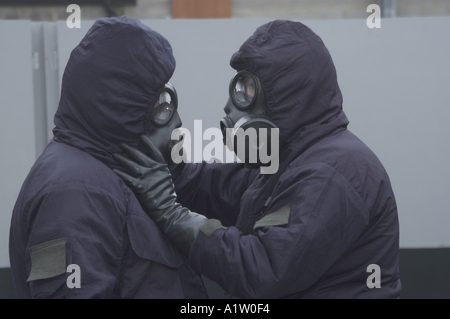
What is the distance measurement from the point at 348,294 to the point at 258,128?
20.3 inches

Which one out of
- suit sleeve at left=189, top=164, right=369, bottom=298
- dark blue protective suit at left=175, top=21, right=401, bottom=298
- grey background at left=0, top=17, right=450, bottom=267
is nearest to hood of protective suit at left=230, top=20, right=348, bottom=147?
dark blue protective suit at left=175, top=21, right=401, bottom=298

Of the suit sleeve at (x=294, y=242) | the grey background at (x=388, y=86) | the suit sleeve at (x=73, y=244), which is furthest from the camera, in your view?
the grey background at (x=388, y=86)

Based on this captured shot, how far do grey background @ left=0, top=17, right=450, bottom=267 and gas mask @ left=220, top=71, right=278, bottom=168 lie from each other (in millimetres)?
717

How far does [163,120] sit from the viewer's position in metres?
1.68

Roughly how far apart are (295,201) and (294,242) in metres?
0.11

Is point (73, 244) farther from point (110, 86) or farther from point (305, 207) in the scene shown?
point (305, 207)

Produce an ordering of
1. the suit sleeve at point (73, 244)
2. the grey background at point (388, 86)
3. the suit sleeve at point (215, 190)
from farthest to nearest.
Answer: the grey background at point (388, 86)
the suit sleeve at point (215, 190)
the suit sleeve at point (73, 244)

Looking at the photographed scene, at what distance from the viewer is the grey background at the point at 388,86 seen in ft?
8.29

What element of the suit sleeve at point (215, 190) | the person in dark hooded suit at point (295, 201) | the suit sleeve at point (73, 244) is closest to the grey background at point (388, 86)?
the suit sleeve at point (215, 190)

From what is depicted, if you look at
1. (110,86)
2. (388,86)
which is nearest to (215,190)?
(110,86)

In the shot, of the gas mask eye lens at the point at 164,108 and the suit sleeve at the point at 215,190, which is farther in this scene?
the suit sleeve at the point at 215,190

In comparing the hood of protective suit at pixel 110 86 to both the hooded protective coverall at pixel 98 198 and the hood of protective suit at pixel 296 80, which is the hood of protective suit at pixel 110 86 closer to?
the hooded protective coverall at pixel 98 198
